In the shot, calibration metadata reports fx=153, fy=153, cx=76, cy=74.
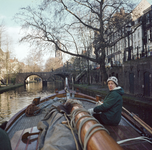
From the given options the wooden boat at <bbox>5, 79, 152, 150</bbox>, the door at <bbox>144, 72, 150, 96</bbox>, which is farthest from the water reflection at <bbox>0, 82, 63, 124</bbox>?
the door at <bbox>144, 72, 150, 96</bbox>

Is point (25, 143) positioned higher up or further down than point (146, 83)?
further down

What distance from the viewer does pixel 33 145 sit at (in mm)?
2326

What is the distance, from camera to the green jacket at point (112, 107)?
7.41 feet

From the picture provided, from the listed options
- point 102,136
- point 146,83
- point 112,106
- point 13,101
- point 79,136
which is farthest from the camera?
point 13,101

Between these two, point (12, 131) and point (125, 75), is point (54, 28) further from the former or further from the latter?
point (12, 131)

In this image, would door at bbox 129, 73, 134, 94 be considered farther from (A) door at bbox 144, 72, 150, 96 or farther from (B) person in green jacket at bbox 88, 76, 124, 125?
(B) person in green jacket at bbox 88, 76, 124, 125

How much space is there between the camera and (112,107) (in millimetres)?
2305

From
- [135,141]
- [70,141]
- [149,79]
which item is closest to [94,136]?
[70,141]

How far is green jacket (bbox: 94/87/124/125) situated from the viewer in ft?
7.41

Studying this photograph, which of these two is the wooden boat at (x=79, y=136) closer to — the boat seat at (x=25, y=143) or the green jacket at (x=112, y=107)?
the boat seat at (x=25, y=143)

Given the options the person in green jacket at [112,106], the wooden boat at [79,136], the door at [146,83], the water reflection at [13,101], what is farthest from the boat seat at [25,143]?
the door at [146,83]

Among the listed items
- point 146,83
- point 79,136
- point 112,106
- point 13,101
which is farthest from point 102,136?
point 13,101

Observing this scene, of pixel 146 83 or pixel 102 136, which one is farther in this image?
pixel 146 83

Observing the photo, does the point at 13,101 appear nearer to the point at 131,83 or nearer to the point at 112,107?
the point at 131,83
